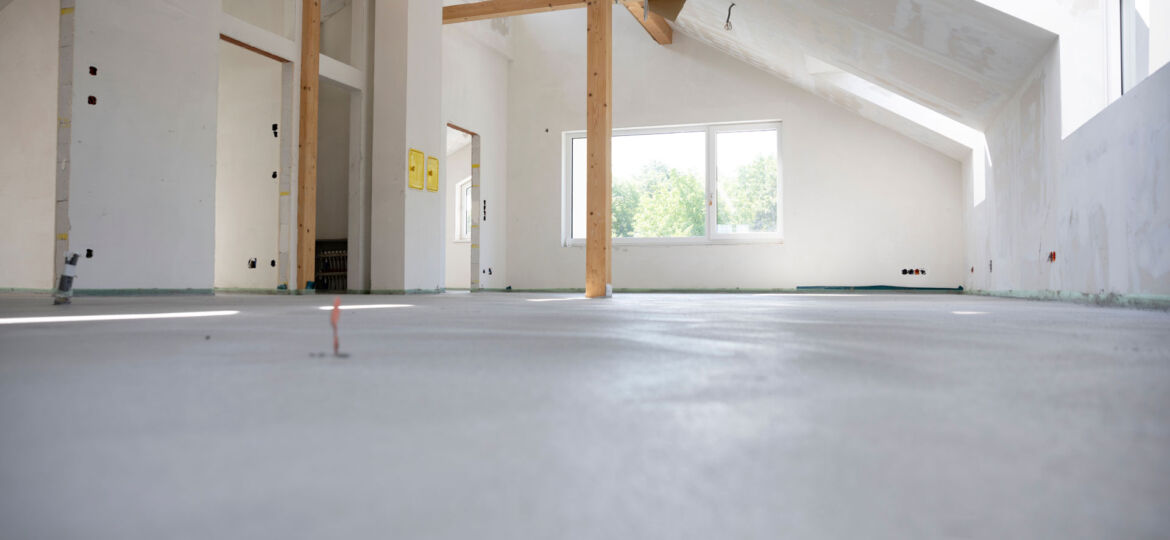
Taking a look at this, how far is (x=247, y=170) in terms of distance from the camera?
21.1 feet

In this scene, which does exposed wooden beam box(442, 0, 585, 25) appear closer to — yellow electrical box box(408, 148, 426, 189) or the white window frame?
yellow electrical box box(408, 148, 426, 189)

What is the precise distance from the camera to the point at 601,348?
133cm

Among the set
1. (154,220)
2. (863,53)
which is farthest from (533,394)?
(863,53)

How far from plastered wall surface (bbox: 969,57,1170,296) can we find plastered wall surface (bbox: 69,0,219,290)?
215 inches

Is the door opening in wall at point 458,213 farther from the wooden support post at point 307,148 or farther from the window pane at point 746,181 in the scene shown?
the wooden support post at point 307,148

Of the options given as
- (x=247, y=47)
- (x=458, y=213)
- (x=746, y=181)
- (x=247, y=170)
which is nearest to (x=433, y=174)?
(x=247, y=170)

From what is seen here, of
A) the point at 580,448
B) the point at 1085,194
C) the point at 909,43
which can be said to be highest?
the point at 909,43

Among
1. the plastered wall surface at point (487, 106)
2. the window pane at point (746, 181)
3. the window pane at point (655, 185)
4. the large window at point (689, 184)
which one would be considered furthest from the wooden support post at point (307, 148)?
the window pane at point (746, 181)

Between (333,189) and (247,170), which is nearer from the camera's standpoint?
(247,170)

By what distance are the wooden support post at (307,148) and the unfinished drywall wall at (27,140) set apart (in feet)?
5.61

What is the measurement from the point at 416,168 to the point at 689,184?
13.3ft

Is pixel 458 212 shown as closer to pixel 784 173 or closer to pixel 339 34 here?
pixel 339 34

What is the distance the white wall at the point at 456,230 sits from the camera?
11.1 metres

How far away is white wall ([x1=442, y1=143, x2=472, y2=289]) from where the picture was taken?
438 inches
